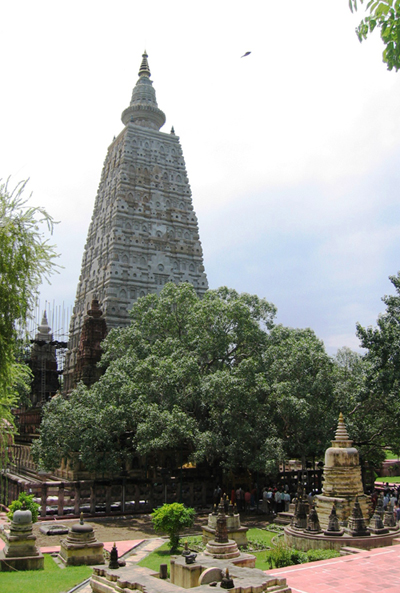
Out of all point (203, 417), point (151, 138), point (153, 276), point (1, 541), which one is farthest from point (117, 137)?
point (1, 541)

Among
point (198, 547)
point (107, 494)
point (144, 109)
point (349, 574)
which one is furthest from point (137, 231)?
point (349, 574)

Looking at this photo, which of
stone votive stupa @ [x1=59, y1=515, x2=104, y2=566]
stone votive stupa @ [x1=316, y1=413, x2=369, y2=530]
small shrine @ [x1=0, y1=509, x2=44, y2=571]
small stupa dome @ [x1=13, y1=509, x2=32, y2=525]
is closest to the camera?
small shrine @ [x1=0, y1=509, x2=44, y2=571]

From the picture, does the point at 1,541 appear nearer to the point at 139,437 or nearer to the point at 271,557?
the point at 139,437

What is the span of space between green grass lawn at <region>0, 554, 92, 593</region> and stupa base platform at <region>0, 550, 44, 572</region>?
0.92 ft

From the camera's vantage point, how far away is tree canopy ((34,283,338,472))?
2681 cm

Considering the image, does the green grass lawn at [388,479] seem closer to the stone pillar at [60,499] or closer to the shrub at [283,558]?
the stone pillar at [60,499]

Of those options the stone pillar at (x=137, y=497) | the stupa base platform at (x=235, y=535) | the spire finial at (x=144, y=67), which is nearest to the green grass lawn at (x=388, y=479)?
the stone pillar at (x=137, y=497)

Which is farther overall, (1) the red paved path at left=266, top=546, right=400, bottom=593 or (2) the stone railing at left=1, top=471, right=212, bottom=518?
(2) the stone railing at left=1, top=471, right=212, bottom=518

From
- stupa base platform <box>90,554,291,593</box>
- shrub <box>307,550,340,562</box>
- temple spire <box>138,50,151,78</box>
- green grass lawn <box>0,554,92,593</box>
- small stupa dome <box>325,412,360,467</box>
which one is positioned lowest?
shrub <box>307,550,340,562</box>

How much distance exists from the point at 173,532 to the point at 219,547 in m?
3.66

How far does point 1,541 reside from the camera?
66.5 ft

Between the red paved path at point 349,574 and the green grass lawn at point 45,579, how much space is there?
5548 millimetres

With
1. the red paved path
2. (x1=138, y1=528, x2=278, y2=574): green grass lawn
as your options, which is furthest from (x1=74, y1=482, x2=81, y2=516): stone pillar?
the red paved path

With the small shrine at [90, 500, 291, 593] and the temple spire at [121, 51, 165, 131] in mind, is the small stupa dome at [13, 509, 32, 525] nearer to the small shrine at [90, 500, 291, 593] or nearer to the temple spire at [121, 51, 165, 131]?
the small shrine at [90, 500, 291, 593]
